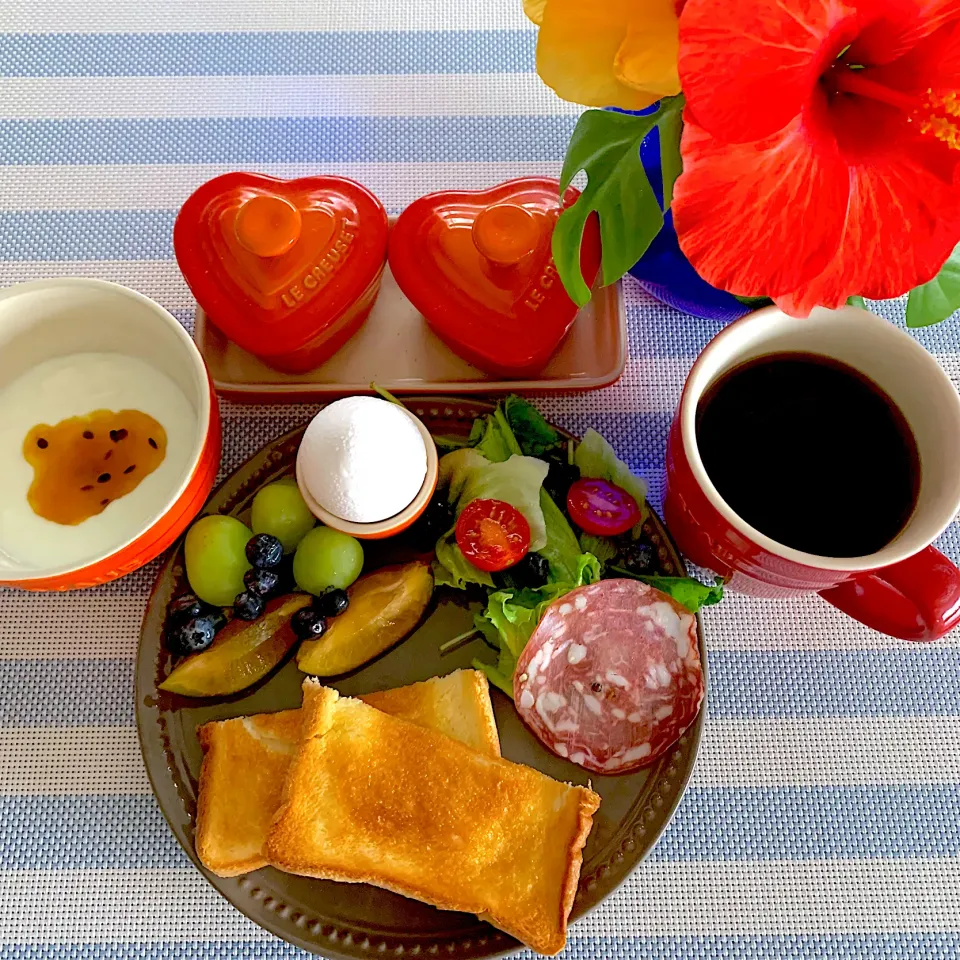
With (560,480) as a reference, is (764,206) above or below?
above

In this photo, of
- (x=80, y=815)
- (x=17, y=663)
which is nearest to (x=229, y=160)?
(x=17, y=663)

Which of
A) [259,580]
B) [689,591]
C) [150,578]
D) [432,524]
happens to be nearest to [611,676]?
[689,591]

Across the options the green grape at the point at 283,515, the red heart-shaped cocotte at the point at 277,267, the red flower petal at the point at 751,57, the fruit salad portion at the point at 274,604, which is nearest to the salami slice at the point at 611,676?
the fruit salad portion at the point at 274,604

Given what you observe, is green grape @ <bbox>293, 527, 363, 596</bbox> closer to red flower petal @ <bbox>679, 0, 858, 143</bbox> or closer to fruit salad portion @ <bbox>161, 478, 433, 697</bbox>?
fruit salad portion @ <bbox>161, 478, 433, 697</bbox>

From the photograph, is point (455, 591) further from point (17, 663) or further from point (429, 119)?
point (429, 119)

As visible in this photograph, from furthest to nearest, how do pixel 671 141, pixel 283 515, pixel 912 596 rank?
pixel 283 515 < pixel 912 596 < pixel 671 141

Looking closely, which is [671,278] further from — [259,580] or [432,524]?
[259,580]
